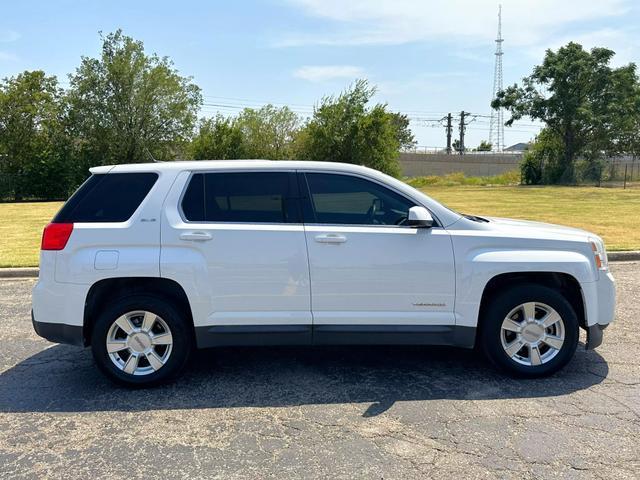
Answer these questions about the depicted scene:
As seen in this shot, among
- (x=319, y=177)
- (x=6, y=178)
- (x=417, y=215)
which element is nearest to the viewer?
(x=417, y=215)

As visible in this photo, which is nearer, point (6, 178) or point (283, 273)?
point (283, 273)

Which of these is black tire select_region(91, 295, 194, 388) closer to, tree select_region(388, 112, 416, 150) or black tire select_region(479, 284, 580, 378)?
black tire select_region(479, 284, 580, 378)

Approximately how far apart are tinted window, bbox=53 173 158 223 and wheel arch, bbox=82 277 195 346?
52 cm

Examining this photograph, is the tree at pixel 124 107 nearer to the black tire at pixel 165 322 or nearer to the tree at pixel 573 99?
the tree at pixel 573 99

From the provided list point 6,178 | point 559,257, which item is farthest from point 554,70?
point 559,257

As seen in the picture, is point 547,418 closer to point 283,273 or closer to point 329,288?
point 329,288

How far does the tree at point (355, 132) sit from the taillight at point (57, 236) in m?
32.8

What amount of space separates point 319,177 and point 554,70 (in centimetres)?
4660

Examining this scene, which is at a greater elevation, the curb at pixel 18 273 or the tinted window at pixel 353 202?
the tinted window at pixel 353 202

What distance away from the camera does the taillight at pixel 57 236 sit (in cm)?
429

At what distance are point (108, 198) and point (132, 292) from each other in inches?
31.1

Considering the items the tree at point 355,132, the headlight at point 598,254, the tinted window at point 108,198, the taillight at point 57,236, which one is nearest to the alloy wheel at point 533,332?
the headlight at point 598,254

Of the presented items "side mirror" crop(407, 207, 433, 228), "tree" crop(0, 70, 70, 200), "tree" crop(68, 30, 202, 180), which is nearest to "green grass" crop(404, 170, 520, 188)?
"tree" crop(68, 30, 202, 180)

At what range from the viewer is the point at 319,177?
15.0ft
